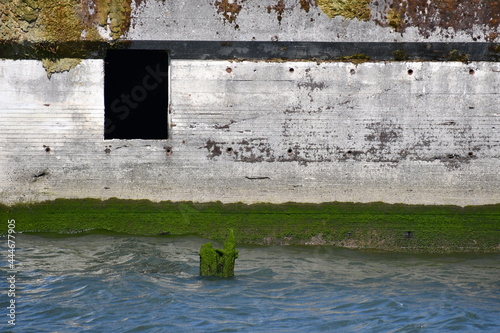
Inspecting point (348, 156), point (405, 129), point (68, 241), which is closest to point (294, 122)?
point (348, 156)

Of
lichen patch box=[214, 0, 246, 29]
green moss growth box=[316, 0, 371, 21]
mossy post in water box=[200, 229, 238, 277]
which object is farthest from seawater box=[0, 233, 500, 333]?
green moss growth box=[316, 0, 371, 21]

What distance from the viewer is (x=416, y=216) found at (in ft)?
26.3

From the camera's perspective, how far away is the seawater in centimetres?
600

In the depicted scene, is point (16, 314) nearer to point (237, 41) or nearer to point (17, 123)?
point (17, 123)

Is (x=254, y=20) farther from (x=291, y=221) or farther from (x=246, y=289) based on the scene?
(x=246, y=289)

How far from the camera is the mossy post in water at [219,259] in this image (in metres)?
6.96

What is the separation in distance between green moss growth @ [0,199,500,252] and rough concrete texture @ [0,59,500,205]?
0.12 metres

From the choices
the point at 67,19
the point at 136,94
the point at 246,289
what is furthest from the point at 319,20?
the point at 136,94

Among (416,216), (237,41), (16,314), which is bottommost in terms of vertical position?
(16,314)

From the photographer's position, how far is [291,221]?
8.00 meters

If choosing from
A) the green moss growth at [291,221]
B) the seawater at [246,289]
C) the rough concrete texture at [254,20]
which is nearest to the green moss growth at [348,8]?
the rough concrete texture at [254,20]

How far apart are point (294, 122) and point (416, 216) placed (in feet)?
5.86

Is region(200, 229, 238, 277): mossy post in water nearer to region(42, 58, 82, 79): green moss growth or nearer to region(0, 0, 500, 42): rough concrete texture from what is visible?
region(0, 0, 500, 42): rough concrete texture

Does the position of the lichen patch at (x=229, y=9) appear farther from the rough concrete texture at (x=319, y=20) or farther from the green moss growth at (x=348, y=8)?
the green moss growth at (x=348, y=8)
